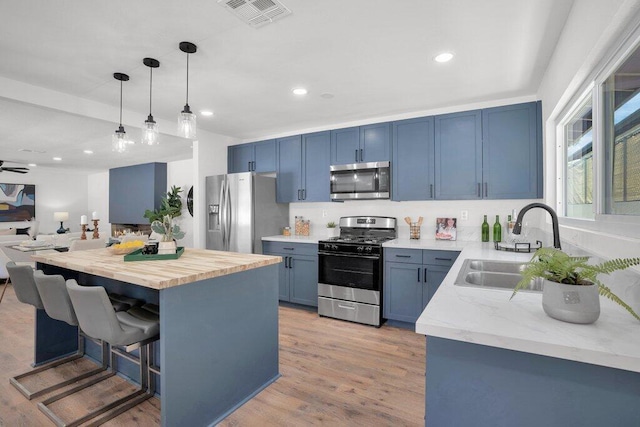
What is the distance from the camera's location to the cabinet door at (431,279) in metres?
3.11

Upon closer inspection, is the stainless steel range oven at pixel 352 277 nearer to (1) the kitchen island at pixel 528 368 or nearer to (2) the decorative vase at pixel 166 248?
(2) the decorative vase at pixel 166 248

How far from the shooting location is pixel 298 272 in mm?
3943

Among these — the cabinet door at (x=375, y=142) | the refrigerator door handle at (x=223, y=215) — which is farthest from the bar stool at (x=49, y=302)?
the cabinet door at (x=375, y=142)

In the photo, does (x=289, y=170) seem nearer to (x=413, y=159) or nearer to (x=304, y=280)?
(x=304, y=280)

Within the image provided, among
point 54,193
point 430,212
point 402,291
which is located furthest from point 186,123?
point 54,193

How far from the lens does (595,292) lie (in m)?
0.94

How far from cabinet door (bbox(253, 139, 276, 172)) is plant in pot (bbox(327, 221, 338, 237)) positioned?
1.12 meters

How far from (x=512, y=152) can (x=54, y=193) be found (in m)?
10.6

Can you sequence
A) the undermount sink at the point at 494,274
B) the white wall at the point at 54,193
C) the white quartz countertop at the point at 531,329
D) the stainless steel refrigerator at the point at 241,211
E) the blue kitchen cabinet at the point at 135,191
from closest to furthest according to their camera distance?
the white quartz countertop at the point at 531,329 → the undermount sink at the point at 494,274 → the stainless steel refrigerator at the point at 241,211 → the blue kitchen cabinet at the point at 135,191 → the white wall at the point at 54,193

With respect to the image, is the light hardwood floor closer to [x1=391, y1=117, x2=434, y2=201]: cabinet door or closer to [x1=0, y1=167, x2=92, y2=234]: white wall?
[x1=391, y1=117, x2=434, y2=201]: cabinet door

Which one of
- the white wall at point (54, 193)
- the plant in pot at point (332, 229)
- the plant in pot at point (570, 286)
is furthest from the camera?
the white wall at point (54, 193)

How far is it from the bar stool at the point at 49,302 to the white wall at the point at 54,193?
306 inches

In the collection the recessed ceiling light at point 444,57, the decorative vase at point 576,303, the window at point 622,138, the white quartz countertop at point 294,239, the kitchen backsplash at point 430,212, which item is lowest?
the white quartz countertop at point 294,239

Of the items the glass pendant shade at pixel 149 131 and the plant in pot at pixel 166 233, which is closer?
the plant in pot at pixel 166 233
